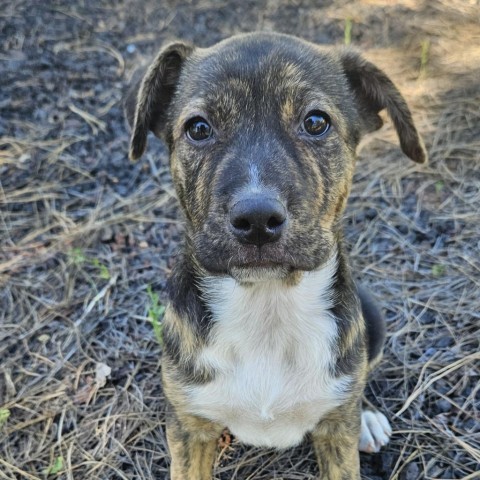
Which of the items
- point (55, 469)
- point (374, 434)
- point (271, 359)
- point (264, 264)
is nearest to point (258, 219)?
point (264, 264)

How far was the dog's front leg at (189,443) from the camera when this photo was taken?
10.7 ft

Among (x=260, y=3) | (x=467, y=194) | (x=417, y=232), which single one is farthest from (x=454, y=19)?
(x=417, y=232)

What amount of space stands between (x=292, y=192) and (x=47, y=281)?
280 cm

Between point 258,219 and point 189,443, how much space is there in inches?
58.2

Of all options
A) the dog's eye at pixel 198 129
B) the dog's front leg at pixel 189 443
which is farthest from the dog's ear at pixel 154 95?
the dog's front leg at pixel 189 443

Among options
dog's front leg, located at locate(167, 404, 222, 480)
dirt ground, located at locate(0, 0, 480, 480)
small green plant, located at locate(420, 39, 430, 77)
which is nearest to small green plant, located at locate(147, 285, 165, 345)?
dirt ground, located at locate(0, 0, 480, 480)

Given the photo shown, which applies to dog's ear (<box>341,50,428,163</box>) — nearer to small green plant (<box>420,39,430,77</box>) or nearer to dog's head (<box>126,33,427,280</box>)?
dog's head (<box>126,33,427,280</box>)

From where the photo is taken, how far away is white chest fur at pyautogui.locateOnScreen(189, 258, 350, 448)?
10.1 feet

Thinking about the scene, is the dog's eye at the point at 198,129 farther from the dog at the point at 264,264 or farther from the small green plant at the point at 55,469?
the small green plant at the point at 55,469

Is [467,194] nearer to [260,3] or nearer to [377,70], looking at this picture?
[377,70]

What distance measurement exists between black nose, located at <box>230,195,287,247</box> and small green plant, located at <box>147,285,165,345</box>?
50.1 inches

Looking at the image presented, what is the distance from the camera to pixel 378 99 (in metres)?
3.39

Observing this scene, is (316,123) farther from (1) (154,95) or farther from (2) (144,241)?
(2) (144,241)

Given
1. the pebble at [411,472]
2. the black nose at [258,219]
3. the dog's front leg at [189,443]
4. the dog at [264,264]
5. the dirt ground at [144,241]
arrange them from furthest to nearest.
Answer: the dirt ground at [144,241] < the pebble at [411,472] < the dog's front leg at [189,443] < the dog at [264,264] < the black nose at [258,219]
